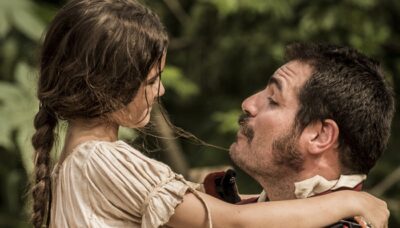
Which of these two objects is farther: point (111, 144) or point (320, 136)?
point (320, 136)

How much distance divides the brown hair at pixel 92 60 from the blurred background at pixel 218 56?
9.19 feet

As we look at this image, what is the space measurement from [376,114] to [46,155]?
1.04 m

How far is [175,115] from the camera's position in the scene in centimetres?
791

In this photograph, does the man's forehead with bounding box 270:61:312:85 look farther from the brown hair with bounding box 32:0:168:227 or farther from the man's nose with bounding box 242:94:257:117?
the brown hair with bounding box 32:0:168:227

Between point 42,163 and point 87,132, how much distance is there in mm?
170

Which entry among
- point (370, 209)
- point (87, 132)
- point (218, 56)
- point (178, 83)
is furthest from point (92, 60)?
point (218, 56)

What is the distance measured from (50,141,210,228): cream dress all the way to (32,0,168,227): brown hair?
0.40ft

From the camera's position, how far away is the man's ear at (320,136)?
10.2 ft

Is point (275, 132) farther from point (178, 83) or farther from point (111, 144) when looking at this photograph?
point (178, 83)

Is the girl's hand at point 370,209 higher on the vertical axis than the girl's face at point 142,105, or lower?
lower

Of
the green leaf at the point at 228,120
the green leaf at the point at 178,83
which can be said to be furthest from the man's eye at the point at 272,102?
the green leaf at the point at 178,83

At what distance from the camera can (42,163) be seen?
2859 millimetres

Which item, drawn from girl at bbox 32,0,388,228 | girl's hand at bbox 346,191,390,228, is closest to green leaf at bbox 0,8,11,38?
girl at bbox 32,0,388,228

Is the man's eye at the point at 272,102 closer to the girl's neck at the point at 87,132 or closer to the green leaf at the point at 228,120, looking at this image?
the girl's neck at the point at 87,132
